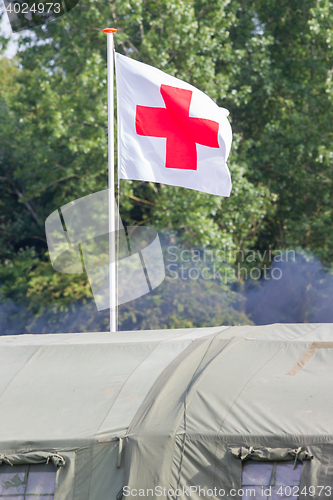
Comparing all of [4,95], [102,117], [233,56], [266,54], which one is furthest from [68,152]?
[266,54]

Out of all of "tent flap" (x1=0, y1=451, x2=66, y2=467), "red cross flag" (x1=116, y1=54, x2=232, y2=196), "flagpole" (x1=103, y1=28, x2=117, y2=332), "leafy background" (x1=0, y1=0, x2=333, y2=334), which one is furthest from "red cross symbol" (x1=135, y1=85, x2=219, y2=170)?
"leafy background" (x1=0, y1=0, x2=333, y2=334)

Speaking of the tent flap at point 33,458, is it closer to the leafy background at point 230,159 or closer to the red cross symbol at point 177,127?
the red cross symbol at point 177,127

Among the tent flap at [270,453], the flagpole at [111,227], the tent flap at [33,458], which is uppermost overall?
the flagpole at [111,227]

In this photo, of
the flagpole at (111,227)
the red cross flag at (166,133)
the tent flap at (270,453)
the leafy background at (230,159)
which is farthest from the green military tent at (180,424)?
the leafy background at (230,159)

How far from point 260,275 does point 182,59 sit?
4784 mm

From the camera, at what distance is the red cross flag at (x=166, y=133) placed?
5.77m

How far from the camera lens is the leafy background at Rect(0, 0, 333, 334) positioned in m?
10.5

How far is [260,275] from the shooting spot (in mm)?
12148

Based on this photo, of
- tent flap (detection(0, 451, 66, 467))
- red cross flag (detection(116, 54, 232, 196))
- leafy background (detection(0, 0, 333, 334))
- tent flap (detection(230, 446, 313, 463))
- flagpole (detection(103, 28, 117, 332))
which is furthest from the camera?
leafy background (detection(0, 0, 333, 334))

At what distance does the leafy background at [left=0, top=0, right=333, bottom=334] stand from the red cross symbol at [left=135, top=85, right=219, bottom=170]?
14.0 feet

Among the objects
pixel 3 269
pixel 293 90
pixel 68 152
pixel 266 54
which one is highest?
pixel 266 54

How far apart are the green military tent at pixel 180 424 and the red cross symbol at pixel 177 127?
7.36 feet

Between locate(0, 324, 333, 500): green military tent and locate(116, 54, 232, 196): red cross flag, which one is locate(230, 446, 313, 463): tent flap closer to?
locate(0, 324, 333, 500): green military tent

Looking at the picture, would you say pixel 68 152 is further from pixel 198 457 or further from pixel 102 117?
pixel 198 457
